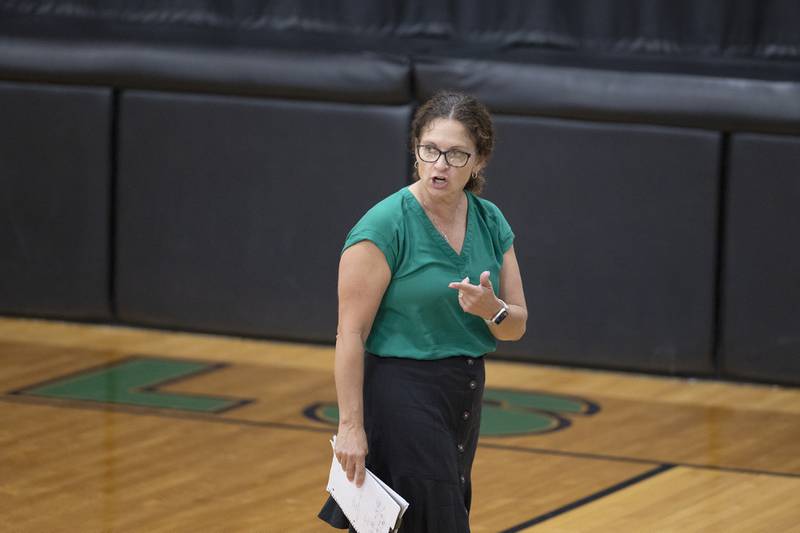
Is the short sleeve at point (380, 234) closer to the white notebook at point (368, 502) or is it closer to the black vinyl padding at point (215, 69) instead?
the white notebook at point (368, 502)

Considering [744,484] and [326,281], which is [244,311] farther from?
[744,484]

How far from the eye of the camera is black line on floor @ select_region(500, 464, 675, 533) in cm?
509

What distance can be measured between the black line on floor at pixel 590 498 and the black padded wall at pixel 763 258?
149 cm

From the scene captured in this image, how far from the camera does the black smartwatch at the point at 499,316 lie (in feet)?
11.6

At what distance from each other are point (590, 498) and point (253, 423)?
5.10ft

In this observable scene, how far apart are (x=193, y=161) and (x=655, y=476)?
10.4ft

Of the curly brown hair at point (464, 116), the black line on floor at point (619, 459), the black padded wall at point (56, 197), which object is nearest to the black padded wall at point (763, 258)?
the black line on floor at point (619, 459)

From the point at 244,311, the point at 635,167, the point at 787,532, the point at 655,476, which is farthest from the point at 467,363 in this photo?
the point at 244,311

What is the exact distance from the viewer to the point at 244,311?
7.91 meters

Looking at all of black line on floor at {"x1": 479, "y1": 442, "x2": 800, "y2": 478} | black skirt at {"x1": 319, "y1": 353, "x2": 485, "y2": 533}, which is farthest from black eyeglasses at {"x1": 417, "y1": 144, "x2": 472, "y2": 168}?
black line on floor at {"x1": 479, "y1": 442, "x2": 800, "y2": 478}

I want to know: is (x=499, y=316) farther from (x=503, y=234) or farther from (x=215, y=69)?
(x=215, y=69)

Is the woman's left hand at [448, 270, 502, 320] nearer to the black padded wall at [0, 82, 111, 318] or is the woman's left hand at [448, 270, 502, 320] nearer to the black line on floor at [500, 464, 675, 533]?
the black line on floor at [500, 464, 675, 533]

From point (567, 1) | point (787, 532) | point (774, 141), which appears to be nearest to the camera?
point (787, 532)

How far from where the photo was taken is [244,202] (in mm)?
7836
